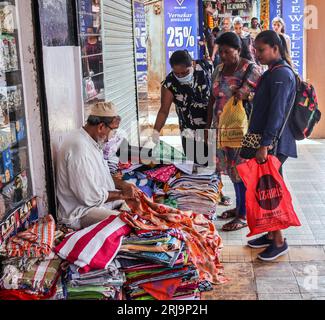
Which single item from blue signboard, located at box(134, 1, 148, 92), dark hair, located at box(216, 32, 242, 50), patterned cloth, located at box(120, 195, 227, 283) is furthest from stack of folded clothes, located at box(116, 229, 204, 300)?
blue signboard, located at box(134, 1, 148, 92)

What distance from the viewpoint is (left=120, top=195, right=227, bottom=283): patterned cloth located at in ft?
12.4

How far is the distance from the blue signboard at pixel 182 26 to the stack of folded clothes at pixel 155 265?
6.64m

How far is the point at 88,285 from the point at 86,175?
2.83 feet

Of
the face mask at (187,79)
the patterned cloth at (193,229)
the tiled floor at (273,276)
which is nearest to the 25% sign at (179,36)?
the face mask at (187,79)

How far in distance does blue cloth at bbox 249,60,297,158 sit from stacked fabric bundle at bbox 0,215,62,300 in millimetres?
1867

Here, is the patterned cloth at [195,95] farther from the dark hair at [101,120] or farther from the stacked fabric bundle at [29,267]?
the stacked fabric bundle at [29,267]

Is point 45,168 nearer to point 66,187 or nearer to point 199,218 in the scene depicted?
point 66,187

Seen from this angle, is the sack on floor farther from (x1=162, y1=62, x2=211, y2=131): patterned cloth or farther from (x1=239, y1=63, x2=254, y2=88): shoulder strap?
(x1=162, y1=62, x2=211, y2=131): patterned cloth

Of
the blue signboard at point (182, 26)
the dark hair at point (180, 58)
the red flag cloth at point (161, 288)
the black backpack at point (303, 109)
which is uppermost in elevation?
the blue signboard at point (182, 26)

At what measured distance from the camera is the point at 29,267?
10.5ft

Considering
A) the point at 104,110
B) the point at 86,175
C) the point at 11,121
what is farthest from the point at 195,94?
the point at 11,121

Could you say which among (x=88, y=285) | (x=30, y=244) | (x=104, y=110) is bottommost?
(x=88, y=285)

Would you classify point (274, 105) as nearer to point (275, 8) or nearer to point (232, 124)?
point (232, 124)

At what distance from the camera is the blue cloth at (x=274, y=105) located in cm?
424
